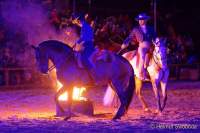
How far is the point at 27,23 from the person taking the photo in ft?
93.7

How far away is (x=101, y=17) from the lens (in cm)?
3275

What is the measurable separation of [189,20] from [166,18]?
2.35 meters

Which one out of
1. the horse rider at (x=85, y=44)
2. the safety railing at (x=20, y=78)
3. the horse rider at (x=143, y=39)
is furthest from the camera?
the safety railing at (x=20, y=78)

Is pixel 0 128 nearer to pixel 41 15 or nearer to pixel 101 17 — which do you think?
pixel 41 15

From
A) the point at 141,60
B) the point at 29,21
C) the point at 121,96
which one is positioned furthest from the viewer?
the point at 29,21

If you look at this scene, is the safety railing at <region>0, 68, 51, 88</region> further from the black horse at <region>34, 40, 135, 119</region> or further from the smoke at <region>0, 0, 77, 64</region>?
the black horse at <region>34, 40, 135, 119</region>

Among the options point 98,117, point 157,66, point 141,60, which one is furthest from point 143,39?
point 98,117

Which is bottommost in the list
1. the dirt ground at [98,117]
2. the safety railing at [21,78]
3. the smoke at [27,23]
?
the dirt ground at [98,117]

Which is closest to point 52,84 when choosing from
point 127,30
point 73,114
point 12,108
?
point 127,30

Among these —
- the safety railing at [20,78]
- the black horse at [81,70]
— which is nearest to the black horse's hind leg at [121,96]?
the black horse at [81,70]

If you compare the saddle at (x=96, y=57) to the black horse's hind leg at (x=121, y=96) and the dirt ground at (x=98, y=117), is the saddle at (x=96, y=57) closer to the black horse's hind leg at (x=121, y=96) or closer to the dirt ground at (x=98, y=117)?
the black horse's hind leg at (x=121, y=96)

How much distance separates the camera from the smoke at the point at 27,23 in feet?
91.8

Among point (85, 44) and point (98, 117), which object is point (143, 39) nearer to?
point (85, 44)

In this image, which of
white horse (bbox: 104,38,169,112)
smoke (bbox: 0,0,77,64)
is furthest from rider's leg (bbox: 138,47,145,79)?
smoke (bbox: 0,0,77,64)
